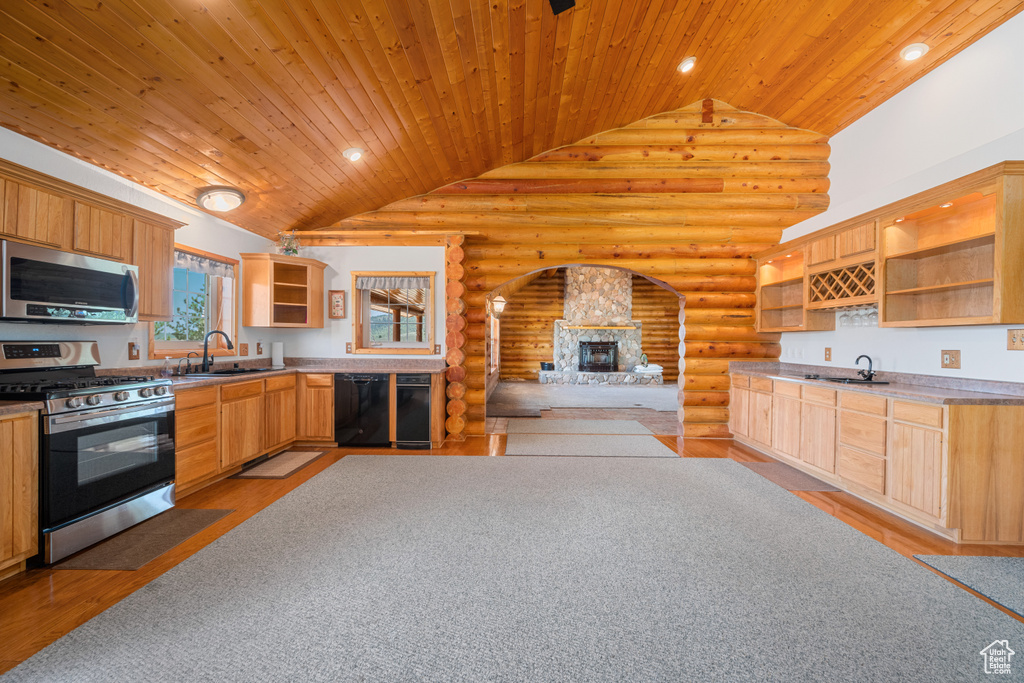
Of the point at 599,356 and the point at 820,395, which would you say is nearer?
the point at 820,395

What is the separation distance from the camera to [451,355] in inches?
203

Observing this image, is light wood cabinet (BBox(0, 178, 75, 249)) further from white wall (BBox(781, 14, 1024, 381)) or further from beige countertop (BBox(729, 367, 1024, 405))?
white wall (BBox(781, 14, 1024, 381))

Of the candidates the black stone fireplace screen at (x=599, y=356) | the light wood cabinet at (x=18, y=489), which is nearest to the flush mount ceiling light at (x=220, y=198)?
the light wood cabinet at (x=18, y=489)

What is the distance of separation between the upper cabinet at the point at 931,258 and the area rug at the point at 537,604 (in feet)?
6.30

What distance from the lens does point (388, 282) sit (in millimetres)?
5320

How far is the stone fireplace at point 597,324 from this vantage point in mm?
12109

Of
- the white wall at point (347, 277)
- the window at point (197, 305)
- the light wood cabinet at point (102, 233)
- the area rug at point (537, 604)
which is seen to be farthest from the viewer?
the white wall at point (347, 277)

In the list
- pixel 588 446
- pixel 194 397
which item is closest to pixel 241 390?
pixel 194 397

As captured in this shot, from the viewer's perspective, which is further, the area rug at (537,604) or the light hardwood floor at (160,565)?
the light hardwood floor at (160,565)

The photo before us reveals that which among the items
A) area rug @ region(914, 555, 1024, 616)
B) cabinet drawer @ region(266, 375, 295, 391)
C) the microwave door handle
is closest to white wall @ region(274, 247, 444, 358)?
cabinet drawer @ region(266, 375, 295, 391)

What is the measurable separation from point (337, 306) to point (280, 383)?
1227 mm

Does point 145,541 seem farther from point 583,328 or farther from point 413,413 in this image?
point 583,328

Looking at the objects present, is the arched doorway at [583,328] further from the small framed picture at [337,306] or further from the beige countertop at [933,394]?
the beige countertop at [933,394]

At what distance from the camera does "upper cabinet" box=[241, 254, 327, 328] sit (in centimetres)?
481
